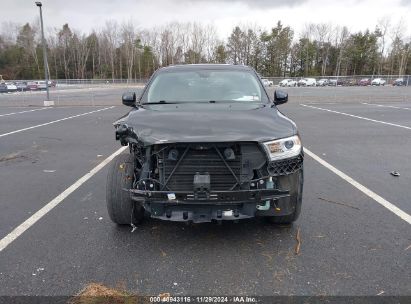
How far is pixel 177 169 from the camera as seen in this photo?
331 cm

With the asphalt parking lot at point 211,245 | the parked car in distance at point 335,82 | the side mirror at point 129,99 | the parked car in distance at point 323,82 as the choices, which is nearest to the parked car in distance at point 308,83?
the parked car in distance at point 323,82

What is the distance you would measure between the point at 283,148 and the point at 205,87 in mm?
1772

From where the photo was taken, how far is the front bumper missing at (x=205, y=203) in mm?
3188

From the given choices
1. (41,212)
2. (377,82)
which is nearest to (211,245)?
(41,212)

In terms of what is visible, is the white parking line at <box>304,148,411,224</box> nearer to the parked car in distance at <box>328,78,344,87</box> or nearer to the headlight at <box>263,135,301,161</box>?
the headlight at <box>263,135,301,161</box>

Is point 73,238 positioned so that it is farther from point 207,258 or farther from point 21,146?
point 21,146

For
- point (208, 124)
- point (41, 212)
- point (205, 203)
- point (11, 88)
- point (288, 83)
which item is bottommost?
point (11, 88)

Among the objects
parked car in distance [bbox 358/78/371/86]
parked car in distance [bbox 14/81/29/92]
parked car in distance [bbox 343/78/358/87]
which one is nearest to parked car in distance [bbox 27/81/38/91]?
parked car in distance [bbox 14/81/29/92]

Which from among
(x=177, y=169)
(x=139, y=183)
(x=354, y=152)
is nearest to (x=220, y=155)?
(x=177, y=169)

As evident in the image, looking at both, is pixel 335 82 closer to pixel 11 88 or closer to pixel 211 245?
pixel 11 88

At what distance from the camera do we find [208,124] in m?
3.40

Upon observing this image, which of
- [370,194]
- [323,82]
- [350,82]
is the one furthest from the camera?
[323,82]

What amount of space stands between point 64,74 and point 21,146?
9302 cm

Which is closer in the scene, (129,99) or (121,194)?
(121,194)
